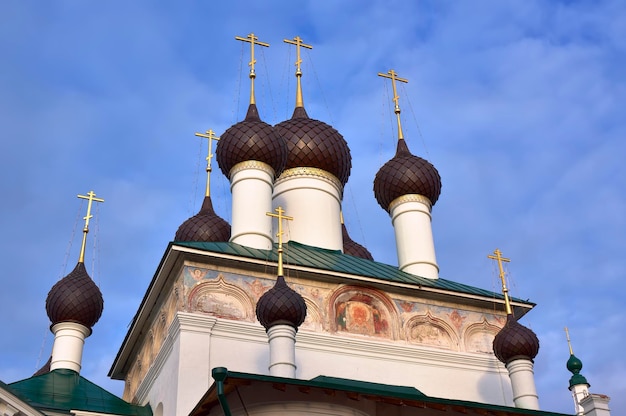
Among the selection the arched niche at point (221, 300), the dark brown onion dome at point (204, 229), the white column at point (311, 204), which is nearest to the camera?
the arched niche at point (221, 300)

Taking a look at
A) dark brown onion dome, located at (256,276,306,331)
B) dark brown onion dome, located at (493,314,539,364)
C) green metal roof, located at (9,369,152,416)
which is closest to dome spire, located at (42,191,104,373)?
green metal roof, located at (9,369,152,416)

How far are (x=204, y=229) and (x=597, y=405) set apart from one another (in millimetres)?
8833

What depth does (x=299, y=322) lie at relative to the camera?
11.6 meters

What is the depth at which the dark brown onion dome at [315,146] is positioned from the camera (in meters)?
17.4

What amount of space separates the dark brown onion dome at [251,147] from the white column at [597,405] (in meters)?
6.25

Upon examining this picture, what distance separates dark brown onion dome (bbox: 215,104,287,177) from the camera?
51.9ft

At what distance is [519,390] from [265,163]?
583 cm

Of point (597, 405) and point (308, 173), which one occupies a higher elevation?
point (308, 173)

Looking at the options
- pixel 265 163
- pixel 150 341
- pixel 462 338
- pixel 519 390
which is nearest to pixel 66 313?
pixel 150 341

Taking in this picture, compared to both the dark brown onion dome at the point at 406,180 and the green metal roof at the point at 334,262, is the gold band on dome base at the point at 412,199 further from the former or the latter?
the green metal roof at the point at 334,262

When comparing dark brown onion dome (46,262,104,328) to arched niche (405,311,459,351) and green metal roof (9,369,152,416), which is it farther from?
arched niche (405,311,459,351)

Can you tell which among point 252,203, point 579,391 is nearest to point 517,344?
point 579,391

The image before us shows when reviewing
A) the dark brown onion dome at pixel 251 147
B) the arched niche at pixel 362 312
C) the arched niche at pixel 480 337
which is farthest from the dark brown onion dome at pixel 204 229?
the arched niche at pixel 480 337

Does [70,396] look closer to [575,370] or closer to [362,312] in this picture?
[362,312]
